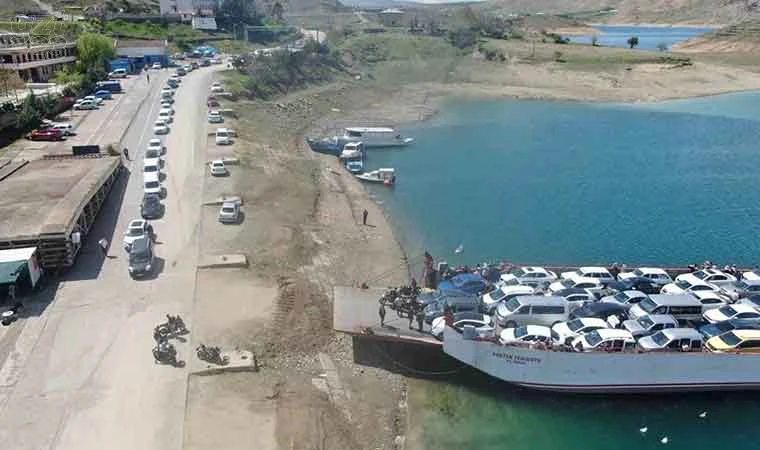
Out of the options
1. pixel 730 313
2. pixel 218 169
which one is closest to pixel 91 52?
pixel 218 169

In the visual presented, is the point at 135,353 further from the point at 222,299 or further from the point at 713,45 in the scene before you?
the point at 713,45

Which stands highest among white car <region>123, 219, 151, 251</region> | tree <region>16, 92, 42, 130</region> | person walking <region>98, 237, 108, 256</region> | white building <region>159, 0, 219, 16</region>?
white building <region>159, 0, 219, 16</region>

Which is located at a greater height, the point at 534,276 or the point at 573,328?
the point at 534,276

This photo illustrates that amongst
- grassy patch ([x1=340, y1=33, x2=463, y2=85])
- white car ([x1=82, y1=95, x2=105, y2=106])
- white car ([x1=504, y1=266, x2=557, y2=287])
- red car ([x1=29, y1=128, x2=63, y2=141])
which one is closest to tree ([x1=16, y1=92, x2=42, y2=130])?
red car ([x1=29, y1=128, x2=63, y2=141])

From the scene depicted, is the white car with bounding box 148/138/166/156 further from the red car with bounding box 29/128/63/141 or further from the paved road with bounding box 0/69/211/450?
the paved road with bounding box 0/69/211/450

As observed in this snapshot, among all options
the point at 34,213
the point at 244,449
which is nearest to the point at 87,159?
the point at 34,213

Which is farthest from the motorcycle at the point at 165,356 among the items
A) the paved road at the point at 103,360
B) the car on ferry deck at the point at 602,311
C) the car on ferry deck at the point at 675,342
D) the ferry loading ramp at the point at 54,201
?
the car on ferry deck at the point at 675,342

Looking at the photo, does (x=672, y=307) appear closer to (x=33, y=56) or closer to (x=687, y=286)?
(x=687, y=286)
